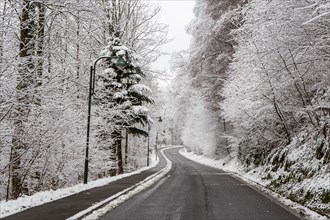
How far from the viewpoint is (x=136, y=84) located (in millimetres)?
25625

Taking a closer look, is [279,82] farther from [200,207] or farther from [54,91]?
[54,91]

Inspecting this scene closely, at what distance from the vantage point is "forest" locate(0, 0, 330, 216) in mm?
11055

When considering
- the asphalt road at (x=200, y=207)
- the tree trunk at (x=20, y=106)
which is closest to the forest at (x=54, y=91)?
the tree trunk at (x=20, y=106)

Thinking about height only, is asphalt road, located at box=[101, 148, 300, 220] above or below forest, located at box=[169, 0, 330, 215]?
below

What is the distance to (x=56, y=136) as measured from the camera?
14.6 m

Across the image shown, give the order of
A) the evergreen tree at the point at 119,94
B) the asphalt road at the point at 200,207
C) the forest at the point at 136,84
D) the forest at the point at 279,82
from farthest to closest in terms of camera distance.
→ 1. the evergreen tree at the point at 119,94
2. the forest at the point at 136,84
3. the forest at the point at 279,82
4. the asphalt road at the point at 200,207

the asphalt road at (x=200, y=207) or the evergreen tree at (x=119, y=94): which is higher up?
the evergreen tree at (x=119, y=94)

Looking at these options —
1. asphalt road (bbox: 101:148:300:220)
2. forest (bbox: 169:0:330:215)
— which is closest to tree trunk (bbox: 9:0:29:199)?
asphalt road (bbox: 101:148:300:220)

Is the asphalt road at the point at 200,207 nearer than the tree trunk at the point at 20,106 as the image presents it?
Yes

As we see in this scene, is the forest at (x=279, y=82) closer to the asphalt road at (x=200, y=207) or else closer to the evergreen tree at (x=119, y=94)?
the asphalt road at (x=200, y=207)

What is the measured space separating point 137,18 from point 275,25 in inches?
730

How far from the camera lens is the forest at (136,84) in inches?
435

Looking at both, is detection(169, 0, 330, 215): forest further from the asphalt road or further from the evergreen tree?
the evergreen tree

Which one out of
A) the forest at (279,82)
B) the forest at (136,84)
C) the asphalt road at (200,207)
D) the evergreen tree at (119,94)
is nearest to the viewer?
the asphalt road at (200,207)
